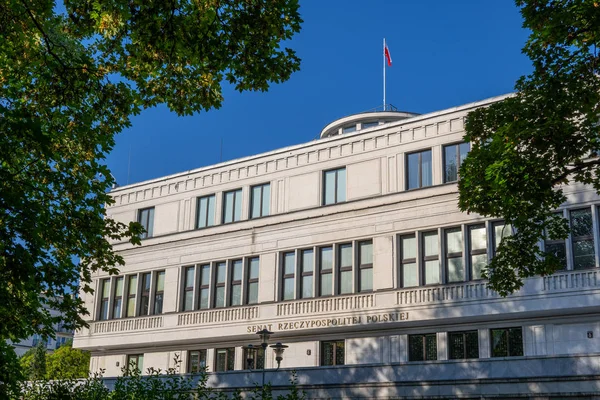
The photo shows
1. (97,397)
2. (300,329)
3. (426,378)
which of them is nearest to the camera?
(97,397)

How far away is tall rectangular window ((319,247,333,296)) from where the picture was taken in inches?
1486

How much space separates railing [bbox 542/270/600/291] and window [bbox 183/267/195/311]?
63.0 ft

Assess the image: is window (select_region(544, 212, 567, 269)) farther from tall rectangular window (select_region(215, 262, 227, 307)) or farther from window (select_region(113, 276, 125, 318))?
window (select_region(113, 276, 125, 318))

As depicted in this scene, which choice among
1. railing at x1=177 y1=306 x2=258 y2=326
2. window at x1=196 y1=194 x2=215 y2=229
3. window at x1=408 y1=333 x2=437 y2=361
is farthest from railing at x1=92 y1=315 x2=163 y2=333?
window at x1=408 y1=333 x2=437 y2=361

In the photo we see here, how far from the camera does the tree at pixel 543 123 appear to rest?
17.7 metres

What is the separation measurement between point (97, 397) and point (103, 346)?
22.7m

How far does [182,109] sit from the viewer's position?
17875 mm

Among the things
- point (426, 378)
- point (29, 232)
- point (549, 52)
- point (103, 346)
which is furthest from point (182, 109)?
point (103, 346)

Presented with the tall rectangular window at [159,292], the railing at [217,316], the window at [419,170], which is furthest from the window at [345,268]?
the tall rectangular window at [159,292]

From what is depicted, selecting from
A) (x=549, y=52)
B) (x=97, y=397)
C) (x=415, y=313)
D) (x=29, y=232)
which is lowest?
(x=97, y=397)

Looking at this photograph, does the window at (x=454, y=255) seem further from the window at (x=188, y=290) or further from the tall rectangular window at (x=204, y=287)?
the window at (x=188, y=290)

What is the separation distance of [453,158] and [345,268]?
713cm

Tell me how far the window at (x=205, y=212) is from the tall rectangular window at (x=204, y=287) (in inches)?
95.3

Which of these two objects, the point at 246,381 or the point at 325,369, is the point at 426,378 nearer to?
the point at 325,369
